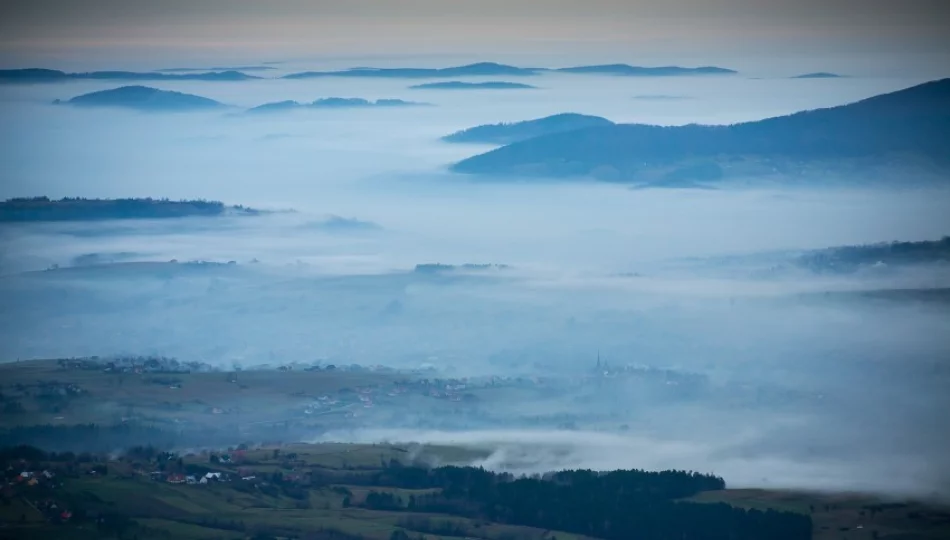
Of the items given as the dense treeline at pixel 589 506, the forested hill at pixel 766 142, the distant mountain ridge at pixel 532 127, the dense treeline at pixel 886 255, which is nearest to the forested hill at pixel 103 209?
the distant mountain ridge at pixel 532 127

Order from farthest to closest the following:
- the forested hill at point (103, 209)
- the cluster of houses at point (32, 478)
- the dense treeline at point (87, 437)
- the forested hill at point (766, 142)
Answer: the forested hill at point (766, 142)
the forested hill at point (103, 209)
the dense treeline at point (87, 437)
the cluster of houses at point (32, 478)

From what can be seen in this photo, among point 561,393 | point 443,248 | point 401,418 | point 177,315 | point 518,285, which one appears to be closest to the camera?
point 401,418

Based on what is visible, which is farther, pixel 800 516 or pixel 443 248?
pixel 443 248

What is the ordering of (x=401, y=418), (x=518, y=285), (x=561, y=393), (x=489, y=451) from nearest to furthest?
(x=489, y=451)
(x=401, y=418)
(x=561, y=393)
(x=518, y=285)

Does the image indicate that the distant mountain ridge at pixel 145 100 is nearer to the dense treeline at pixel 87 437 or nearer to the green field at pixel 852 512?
the dense treeline at pixel 87 437

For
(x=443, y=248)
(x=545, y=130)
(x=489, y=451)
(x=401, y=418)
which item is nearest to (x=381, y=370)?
(x=401, y=418)

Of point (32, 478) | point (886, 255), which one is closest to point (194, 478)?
point (32, 478)

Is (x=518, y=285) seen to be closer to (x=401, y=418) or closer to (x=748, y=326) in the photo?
(x=748, y=326)
